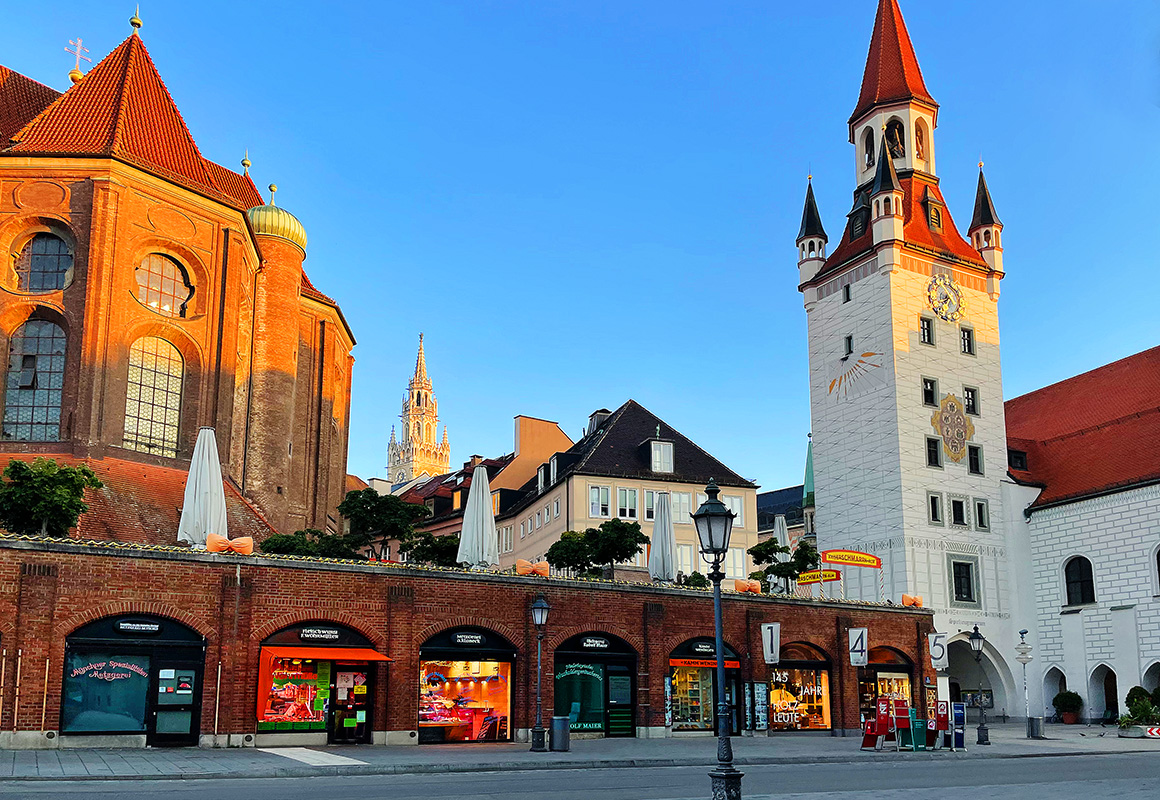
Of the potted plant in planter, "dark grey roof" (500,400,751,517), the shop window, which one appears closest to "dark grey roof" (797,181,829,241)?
"dark grey roof" (500,400,751,517)

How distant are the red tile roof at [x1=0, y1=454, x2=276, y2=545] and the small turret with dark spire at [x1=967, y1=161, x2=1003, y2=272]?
142 feet

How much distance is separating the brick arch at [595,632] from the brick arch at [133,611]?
30.9ft

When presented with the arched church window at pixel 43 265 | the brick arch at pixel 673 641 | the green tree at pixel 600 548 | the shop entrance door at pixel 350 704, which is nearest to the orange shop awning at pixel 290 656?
the shop entrance door at pixel 350 704

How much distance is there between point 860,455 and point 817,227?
49.4 feet

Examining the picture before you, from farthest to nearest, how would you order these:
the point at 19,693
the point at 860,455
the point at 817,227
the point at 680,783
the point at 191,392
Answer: the point at 817,227 < the point at 860,455 < the point at 191,392 < the point at 19,693 < the point at 680,783

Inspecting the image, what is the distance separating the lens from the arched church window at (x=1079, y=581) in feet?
174

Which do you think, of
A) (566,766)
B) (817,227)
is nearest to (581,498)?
(817,227)

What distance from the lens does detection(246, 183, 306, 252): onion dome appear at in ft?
158

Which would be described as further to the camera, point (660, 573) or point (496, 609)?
point (660, 573)

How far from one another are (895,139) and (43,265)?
46.9 meters

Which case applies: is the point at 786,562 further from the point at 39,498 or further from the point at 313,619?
the point at 39,498

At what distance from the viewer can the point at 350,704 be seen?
26688mm

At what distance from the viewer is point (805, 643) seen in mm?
36375

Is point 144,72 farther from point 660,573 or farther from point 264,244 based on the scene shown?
point 660,573
